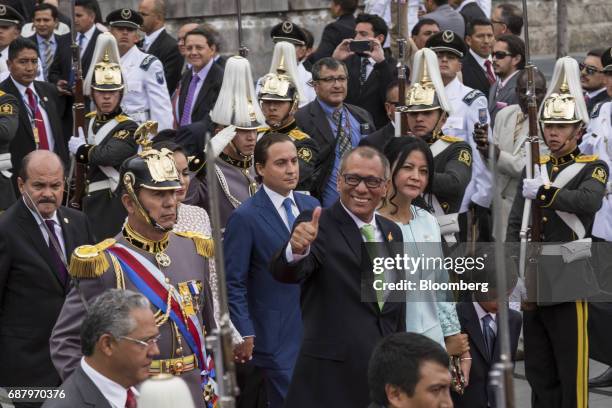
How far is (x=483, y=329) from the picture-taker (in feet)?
29.2

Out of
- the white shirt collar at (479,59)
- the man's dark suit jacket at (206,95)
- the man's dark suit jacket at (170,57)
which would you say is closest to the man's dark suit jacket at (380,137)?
the man's dark suit jacket at (206,95)

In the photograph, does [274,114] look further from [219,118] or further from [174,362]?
[174,362]

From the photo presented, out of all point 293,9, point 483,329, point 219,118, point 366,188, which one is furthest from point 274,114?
point 293,9

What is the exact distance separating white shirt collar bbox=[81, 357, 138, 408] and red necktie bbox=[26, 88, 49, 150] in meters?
7.29

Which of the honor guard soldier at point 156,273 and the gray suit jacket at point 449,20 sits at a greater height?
the gray suit jacket at point 449,20

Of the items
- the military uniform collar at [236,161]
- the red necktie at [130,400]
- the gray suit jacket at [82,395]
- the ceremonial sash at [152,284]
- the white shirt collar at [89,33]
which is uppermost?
the white shirt collar at [89,33]

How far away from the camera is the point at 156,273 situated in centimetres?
755

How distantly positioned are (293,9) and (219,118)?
833 cm

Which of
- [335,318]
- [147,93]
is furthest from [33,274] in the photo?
[147,93]

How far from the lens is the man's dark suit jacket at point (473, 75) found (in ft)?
46.4

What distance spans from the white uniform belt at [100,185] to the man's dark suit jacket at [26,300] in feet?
9.23

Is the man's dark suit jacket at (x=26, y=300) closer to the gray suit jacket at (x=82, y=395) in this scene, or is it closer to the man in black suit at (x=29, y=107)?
the gray suit jacket at (x=82, y=395)

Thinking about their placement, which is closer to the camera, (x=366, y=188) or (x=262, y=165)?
(x=366, y=188)

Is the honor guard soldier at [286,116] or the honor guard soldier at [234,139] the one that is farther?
the honor guard soldier at [286,116]
